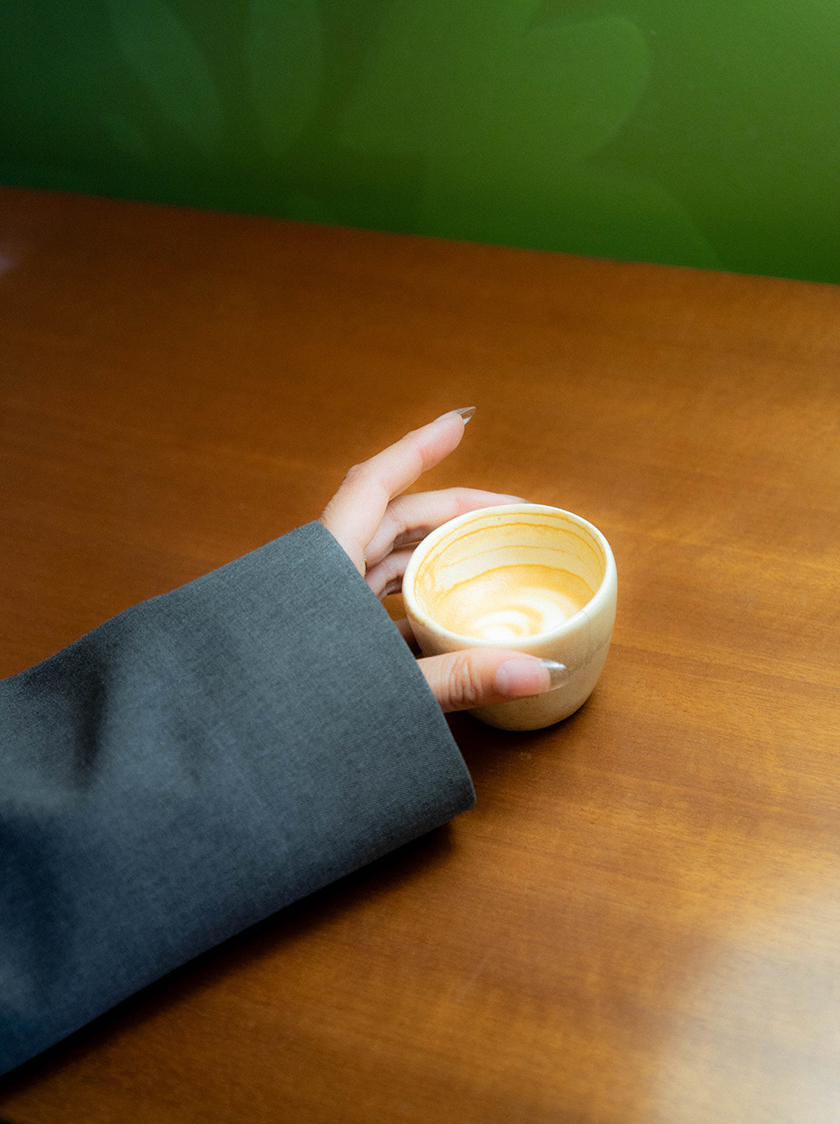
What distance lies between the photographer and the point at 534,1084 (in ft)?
1.31

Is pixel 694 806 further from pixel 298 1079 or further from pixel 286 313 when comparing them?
pixel 286 313

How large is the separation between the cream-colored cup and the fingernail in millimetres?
32

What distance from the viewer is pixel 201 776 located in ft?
1.46

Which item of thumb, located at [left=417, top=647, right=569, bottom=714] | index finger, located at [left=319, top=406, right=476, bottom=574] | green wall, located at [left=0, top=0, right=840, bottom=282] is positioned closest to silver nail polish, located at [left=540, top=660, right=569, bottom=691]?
thumb, located at [left=417, top=647, right=569, bottom=714]

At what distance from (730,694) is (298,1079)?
0.31 meters

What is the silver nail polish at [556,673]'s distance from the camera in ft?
1.54

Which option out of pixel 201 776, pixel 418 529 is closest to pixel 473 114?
pixel 418 529

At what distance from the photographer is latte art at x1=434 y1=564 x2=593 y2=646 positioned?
0.54 m

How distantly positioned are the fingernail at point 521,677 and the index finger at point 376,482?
0.14 metres

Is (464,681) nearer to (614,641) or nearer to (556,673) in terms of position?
(556,673)

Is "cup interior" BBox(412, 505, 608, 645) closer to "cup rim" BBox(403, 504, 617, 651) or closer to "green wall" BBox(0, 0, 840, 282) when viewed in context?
"cup rim" BBox(403, 504, 617, 651)

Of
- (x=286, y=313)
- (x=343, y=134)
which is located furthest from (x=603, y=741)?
(x=343, y=134)

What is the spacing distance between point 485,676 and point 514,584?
12cm

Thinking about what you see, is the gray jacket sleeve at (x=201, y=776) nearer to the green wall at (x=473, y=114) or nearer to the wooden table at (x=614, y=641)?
the wooden table at (x=614, y=641)
